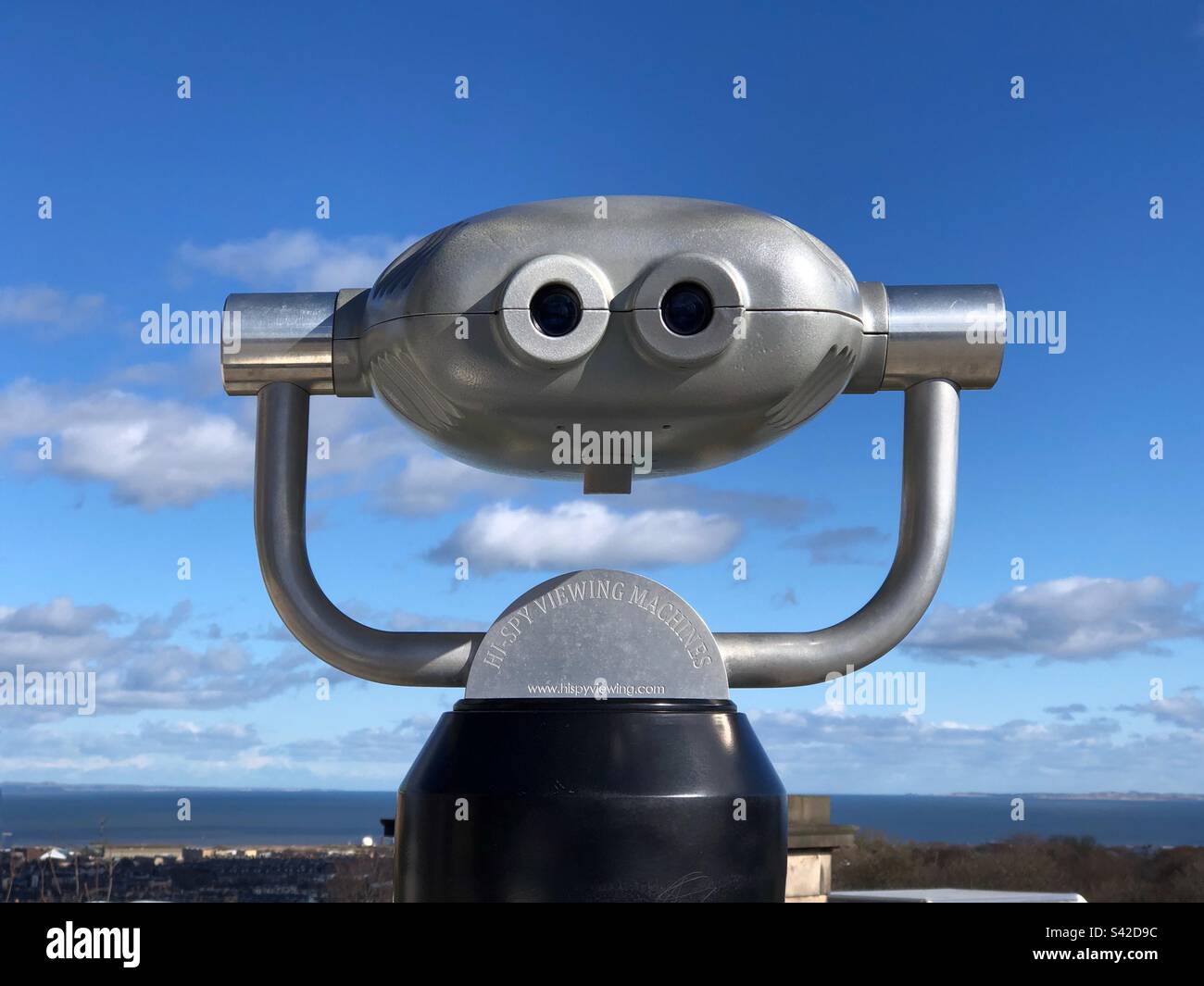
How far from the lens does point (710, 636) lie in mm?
2814

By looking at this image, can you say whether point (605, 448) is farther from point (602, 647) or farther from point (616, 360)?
point (602, 647)

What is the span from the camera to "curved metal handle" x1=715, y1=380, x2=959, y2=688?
2941 millimetres

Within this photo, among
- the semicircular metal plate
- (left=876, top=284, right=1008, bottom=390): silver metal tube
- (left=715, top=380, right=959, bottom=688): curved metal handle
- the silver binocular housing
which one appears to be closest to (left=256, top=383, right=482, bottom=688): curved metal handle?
the silver binocular housing

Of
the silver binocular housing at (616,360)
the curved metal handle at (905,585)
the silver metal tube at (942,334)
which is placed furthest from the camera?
the silver metal tube at (942,334)

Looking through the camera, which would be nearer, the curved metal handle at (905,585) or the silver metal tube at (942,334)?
the curved metal handle at (905,585)

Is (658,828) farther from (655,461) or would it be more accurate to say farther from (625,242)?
(625,242)

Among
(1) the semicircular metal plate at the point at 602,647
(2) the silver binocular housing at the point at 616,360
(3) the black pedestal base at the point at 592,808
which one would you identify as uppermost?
(2) the silver binocular housing at the point at 616,360

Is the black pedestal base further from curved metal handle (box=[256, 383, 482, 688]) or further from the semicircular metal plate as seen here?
curved metal handle (box=[256, 383, 482, 688])

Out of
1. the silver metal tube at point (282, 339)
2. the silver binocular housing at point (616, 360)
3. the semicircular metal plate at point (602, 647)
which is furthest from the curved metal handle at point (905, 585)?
the silver metal tube at point (282, 339)

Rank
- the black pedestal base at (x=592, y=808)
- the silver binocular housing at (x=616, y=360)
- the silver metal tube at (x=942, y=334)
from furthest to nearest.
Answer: the silver metal tube at (x=942, y=334) < the silver binocular housing at (x=616, y=360) < the black pedestal base at (x=592, y=808)

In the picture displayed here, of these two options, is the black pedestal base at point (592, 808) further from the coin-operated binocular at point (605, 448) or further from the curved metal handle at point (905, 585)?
the curved metal handle at point (905, 585)

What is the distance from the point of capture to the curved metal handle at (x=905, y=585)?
2.94m

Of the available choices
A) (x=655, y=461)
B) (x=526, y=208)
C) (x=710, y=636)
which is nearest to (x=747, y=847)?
(x=710, y=636)

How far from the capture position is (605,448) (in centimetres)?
294
